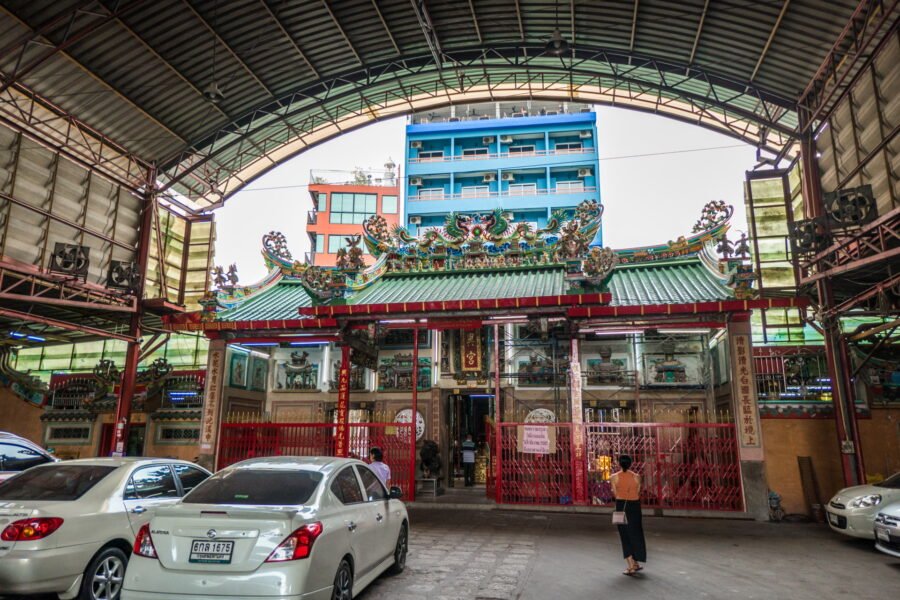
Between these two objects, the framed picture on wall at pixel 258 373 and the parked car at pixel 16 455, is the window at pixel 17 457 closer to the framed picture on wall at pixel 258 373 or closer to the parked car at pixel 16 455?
the parked car at pixel 16 455

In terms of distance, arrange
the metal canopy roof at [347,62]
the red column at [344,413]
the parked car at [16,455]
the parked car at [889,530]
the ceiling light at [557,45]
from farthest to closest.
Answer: the ceiling light at [557,45] < the metal canopy roof at [347,62] < the red column at [344,413] < the parked car at [16,455] < the parked car at [889,530]

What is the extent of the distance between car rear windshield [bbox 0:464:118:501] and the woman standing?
6.27 meters

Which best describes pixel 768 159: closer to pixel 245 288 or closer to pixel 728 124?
pixel 728 124

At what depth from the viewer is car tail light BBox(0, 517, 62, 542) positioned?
213 inches

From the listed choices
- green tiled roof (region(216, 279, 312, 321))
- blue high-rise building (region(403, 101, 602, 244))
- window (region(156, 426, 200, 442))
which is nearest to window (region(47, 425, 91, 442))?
window (region(156, 426, 200, 442))

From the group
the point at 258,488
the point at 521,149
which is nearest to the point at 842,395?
the point at 258,488

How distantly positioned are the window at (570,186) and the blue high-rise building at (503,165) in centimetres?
7

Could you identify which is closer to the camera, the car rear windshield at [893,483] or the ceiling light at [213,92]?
the car rear windshield at [893,483]

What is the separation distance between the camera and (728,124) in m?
19.1

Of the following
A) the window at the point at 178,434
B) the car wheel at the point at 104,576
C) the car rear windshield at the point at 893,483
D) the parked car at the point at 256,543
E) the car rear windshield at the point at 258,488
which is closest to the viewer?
the parked car at the point at 256,543

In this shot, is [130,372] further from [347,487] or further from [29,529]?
[347,487]

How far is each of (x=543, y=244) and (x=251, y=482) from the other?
474 inches

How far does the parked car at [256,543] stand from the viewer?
477 cm

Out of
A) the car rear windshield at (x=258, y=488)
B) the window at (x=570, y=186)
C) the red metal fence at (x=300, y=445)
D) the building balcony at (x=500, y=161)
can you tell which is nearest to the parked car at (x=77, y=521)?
the car rear windshield at (x=258, y=488)
